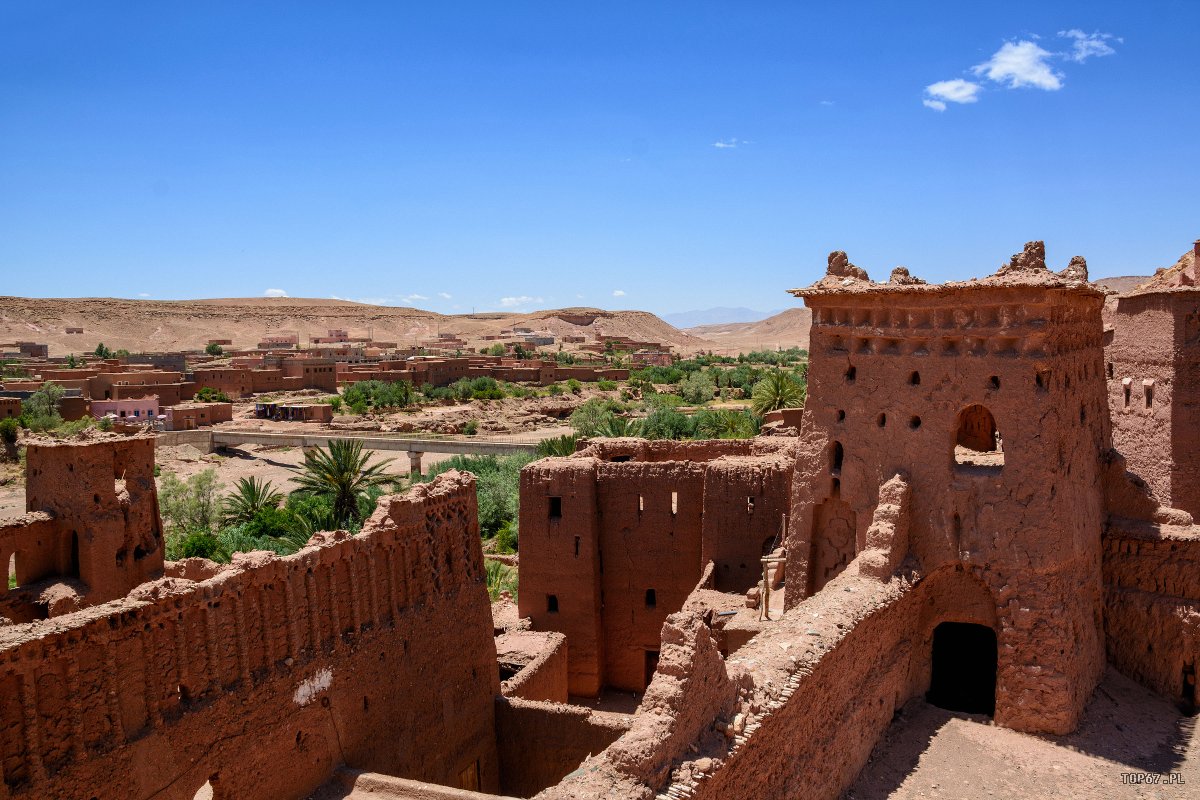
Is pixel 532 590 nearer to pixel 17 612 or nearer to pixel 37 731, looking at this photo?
pixel 17 612

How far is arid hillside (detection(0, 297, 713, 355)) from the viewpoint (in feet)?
362

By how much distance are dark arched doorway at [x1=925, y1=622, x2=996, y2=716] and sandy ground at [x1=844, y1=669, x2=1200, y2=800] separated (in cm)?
148

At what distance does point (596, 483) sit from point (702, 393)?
46908mm

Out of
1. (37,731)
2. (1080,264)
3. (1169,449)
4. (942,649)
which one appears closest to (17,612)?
(37,731)

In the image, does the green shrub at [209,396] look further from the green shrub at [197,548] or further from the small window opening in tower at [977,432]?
the small window opening in tower at [977,432]

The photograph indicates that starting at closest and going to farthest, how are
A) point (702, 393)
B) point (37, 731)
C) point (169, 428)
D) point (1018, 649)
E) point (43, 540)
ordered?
point (37, 731) < point (1018, 649) < point (43, 540) < point (169, 428) < point (702, 393)

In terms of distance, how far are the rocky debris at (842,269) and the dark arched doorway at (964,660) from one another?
528 cm

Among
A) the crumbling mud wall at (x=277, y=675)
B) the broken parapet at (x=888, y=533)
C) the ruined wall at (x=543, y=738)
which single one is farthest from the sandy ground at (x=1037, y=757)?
the crumbling mud wall at (x=277, y=675)

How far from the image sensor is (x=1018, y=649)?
11570 mm

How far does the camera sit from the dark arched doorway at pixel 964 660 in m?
13.5

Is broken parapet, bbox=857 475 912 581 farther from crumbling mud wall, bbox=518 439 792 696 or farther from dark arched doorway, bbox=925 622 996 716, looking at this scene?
crumbling mud wall, bbox=518 439 792 696

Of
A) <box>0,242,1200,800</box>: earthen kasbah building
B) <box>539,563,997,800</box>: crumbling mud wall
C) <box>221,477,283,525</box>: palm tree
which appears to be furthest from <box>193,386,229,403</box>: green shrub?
<box>539,563,997,800</box>: crumbling mud wall

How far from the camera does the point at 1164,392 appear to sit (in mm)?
17125

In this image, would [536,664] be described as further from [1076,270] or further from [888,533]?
[1076,270]
